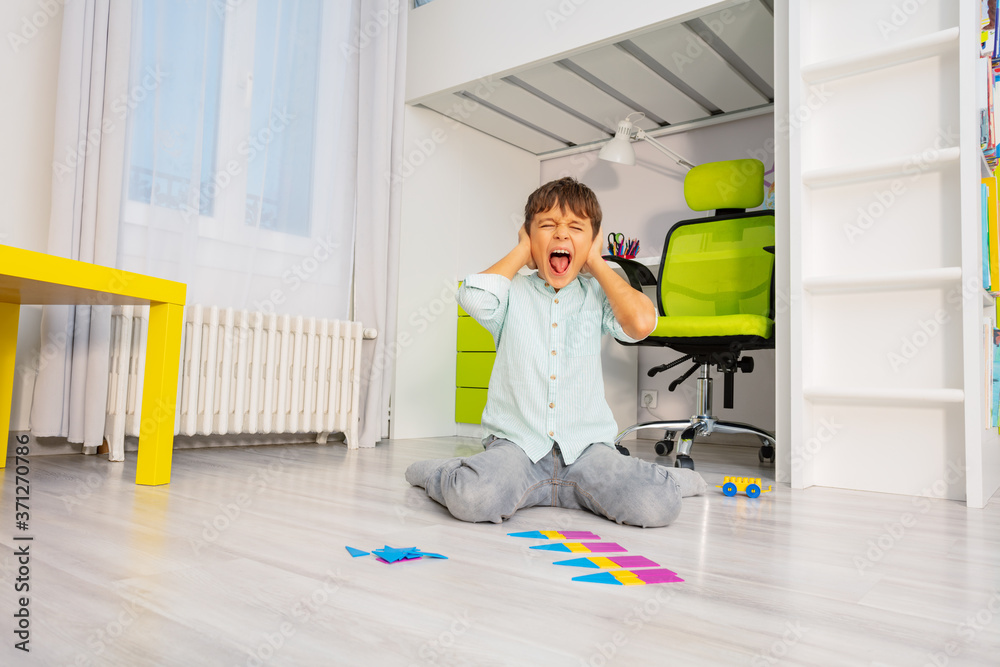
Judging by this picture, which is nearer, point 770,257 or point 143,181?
point 143,181

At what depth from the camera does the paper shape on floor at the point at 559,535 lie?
3.79 ft

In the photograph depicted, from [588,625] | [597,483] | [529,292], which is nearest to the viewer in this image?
[588,625]

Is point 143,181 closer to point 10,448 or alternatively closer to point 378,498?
point 10,448

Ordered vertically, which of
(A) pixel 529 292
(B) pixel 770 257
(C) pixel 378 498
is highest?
(B) pixel 770 257

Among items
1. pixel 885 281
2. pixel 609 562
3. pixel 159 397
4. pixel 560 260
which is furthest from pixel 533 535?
pixel 885 281

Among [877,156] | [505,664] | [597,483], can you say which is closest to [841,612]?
[505,664]

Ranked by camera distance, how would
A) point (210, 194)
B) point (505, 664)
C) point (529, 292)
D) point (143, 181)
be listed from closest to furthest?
point (505, 664)
point (529, 292)
point (143, 181)
point (210, 194)

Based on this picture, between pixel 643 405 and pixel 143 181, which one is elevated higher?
pixel 143 181

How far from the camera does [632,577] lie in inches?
35.9

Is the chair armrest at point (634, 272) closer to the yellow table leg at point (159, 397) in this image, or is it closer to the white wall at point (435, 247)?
the white wall at point (435, 247)

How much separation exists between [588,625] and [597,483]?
605 millimetres

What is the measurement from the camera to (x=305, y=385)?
249 centimetres

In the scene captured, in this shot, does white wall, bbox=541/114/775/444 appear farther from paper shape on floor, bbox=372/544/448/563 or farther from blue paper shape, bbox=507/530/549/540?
paper shape on floor, bbox=372/544/448/563

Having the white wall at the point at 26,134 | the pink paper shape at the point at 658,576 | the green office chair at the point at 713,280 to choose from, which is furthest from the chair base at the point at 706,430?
the white wall at the point at 26,134
